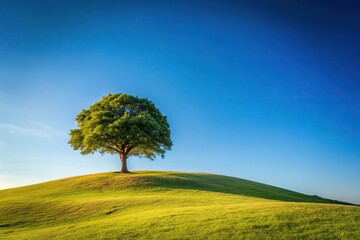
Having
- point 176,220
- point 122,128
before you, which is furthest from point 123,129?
point 176,220

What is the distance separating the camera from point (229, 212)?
75.7 feet

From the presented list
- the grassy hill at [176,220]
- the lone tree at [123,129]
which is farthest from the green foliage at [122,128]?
the grassy hill at [176,220]

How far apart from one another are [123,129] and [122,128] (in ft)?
0.90

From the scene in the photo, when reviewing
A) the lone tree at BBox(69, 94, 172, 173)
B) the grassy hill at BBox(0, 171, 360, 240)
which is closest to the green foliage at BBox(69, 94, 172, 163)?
the lone tree at BBox(69, 94, 172, 173)

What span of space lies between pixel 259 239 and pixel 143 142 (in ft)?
131

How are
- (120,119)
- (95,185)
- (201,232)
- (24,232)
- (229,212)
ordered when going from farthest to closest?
1. (120,119)
2. (95,185)
3. (24,232)
4. (229,212)
5. (201,232)

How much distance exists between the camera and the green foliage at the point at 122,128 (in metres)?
55.1

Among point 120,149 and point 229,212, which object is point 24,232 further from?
point 120,149

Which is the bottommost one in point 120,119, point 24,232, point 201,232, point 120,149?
point 24,232

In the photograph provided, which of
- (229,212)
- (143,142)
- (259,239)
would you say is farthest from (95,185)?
(259,239)

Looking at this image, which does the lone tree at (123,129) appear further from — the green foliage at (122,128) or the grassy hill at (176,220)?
the grassy hill at (176,220)

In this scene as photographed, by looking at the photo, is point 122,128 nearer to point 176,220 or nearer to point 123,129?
point 123,129

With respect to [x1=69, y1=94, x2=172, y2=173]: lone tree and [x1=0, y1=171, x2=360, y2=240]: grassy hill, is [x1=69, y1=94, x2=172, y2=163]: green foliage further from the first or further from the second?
[x1=0, y1=171, x2=360, y2=240]: grassy hill

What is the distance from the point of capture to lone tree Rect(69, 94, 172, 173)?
55125 millimetres
